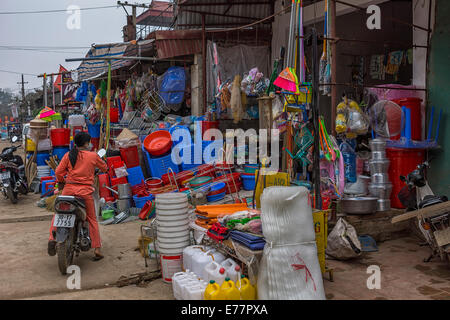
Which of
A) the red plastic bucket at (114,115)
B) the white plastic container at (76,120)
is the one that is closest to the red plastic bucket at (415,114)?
the red plastic bucket at (114,115)

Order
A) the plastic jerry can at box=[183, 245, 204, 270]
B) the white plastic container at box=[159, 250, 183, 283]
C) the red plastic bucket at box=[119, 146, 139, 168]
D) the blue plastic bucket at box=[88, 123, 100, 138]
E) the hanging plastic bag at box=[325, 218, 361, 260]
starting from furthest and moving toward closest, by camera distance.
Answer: the blue plastic bucket at box=[88, 123, 100, 138] → the red plastic bucket at box=[119, 146, 139, 168] → the hanging plastic bag at box=[325, 218, 361, 260] → the white plastic container at box=[159, 250, 183, 283] → the plastic jerry can at box=[183, 245, 204, 270]

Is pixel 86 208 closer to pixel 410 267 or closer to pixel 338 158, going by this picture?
pixel 338 158

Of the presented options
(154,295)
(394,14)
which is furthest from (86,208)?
(394,14)

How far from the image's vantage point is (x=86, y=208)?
18.6 ft

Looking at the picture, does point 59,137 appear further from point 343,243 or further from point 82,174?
→ point 343,243

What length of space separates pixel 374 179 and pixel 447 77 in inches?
74.7

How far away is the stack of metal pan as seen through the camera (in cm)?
635

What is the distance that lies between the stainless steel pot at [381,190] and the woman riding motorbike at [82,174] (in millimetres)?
4183

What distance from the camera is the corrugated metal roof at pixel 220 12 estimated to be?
395 inches

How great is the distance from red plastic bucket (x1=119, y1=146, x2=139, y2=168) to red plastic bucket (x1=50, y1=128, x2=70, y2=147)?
3.25 meters

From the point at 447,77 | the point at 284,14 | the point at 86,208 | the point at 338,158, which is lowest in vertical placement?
the point at 86,208

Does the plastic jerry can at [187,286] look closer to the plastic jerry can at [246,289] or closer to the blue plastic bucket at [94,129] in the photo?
the plastic jerry can at [246,289]

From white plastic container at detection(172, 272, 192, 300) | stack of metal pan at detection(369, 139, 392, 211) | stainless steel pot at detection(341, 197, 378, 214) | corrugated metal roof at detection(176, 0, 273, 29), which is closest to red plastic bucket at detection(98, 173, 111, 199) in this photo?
corrugated metal roof at detection(176, 0, 273, 29)

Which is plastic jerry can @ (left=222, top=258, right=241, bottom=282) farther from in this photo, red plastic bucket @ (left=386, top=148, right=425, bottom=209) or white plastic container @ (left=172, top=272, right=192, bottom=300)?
red plastic bucket @ (left=386, top=148, right=425, bottom=209)
